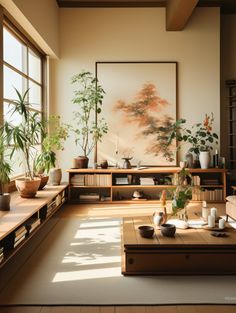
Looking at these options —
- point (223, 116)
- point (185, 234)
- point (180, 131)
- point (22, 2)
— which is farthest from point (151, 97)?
point (185, 234)

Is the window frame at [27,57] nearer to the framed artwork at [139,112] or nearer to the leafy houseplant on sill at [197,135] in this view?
the framed artwork at [139,112]

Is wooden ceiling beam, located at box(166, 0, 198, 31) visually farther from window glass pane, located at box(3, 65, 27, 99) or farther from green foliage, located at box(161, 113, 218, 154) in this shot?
window glass pane, located at box(3, 65, 27, 99)

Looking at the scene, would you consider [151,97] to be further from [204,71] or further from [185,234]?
[185,234]

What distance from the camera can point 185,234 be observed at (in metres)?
3.34

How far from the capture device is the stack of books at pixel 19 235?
3.28 metres

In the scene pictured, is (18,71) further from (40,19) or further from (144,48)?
(144,48)

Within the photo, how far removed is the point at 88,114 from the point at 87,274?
13.1 feet

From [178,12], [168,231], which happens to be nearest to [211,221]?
[168,231]

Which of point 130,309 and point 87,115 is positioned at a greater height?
point 87,115

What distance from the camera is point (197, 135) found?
6.71 meters

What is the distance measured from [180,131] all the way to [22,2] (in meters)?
3.73

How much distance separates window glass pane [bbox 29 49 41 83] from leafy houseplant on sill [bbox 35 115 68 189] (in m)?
0.79

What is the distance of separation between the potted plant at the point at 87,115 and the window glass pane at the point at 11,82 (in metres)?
1.13

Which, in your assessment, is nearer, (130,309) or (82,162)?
(130,309)
